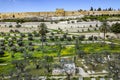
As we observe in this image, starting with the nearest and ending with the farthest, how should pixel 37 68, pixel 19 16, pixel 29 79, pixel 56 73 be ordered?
pixel 29 79 < pixel 56 73 < pixel 37 68 < pixel 19 16

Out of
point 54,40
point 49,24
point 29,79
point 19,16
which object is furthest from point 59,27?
point 29,79

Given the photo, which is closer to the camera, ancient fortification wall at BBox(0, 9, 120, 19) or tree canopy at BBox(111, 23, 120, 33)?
tree canopy at BBox(111, 23, 120, 33)

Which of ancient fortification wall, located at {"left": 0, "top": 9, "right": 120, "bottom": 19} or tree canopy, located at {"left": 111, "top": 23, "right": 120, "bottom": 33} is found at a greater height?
ancient fortification wall, located at {"left": 0, "top": 9, "right": 120, "bottom": 19}

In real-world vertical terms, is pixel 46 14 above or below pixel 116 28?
above

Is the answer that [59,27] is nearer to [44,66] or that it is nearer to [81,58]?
[81,58]

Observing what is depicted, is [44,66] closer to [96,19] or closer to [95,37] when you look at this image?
[95,37]

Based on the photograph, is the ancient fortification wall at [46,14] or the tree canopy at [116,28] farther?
the ancient fortification wall at [46,14]

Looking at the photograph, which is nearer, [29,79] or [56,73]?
[29,79]

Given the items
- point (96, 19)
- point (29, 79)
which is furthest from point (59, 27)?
point (29, 79)

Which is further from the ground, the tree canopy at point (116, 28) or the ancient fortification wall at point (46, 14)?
the ancient fortification wall at point (46, 14)

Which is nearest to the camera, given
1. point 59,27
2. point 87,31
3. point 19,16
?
point 87,31

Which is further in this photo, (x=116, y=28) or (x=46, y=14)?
(x=46, y=14)
